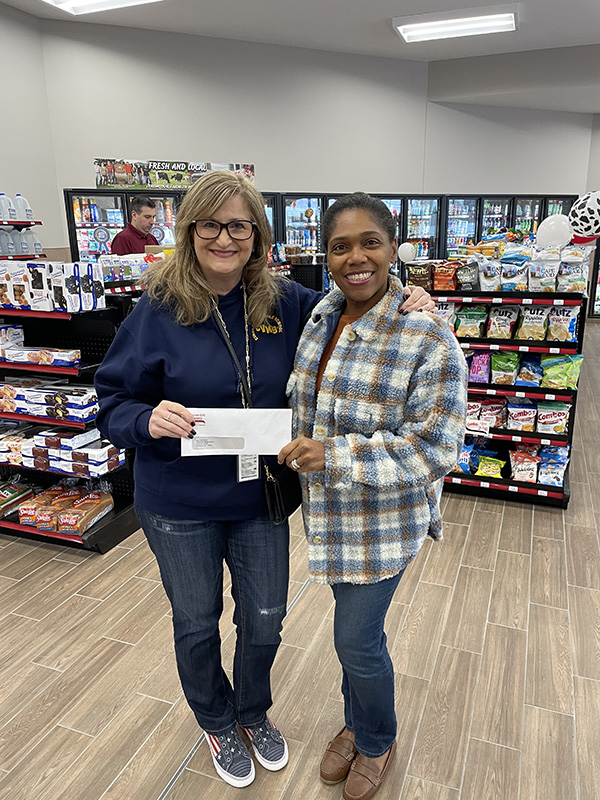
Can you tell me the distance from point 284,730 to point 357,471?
1285mm

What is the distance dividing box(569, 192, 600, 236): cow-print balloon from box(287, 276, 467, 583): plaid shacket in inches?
132

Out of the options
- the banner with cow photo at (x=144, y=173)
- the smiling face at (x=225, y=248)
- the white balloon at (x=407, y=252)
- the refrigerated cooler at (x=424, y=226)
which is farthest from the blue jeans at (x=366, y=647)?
the refrigerated cooler at (x=424, y=226)

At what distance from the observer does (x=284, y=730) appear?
6.79 feet

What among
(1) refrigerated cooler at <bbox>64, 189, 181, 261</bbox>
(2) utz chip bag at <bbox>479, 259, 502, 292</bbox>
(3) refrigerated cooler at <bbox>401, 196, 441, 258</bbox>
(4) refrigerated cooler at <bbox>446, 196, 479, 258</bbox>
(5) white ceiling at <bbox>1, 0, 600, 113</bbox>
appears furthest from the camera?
(4) refrigerated cooler at <bbox>446, 196, 479, 258</bbox>

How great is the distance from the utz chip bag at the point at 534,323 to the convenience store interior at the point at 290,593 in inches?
45.3

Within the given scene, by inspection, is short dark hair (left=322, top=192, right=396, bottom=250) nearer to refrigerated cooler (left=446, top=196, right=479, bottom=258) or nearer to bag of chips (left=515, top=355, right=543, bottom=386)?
bag of chips (left=515, top=355, right=543, bottom=386)

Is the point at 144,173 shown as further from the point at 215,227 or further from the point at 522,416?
the point at 215,227

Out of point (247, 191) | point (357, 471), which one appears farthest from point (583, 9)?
point (357, 471)

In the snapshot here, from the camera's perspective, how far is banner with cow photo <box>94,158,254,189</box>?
6.97 metres

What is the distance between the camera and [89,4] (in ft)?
20.4

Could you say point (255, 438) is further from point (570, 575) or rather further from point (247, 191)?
point (570, 575)

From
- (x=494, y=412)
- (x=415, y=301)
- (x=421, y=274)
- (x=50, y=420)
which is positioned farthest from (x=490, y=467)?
(x=50, y=420)

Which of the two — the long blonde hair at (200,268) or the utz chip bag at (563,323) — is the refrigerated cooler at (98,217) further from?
the long blonde hair at (200,268)

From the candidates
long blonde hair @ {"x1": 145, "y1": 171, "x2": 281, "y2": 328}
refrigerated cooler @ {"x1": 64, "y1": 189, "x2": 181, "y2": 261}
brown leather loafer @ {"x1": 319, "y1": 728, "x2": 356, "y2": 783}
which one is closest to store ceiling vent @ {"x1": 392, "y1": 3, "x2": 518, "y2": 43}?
refrigerated cooler @ {"x1": 64, "y1": 189, "x2": 181, "y2": 261}
